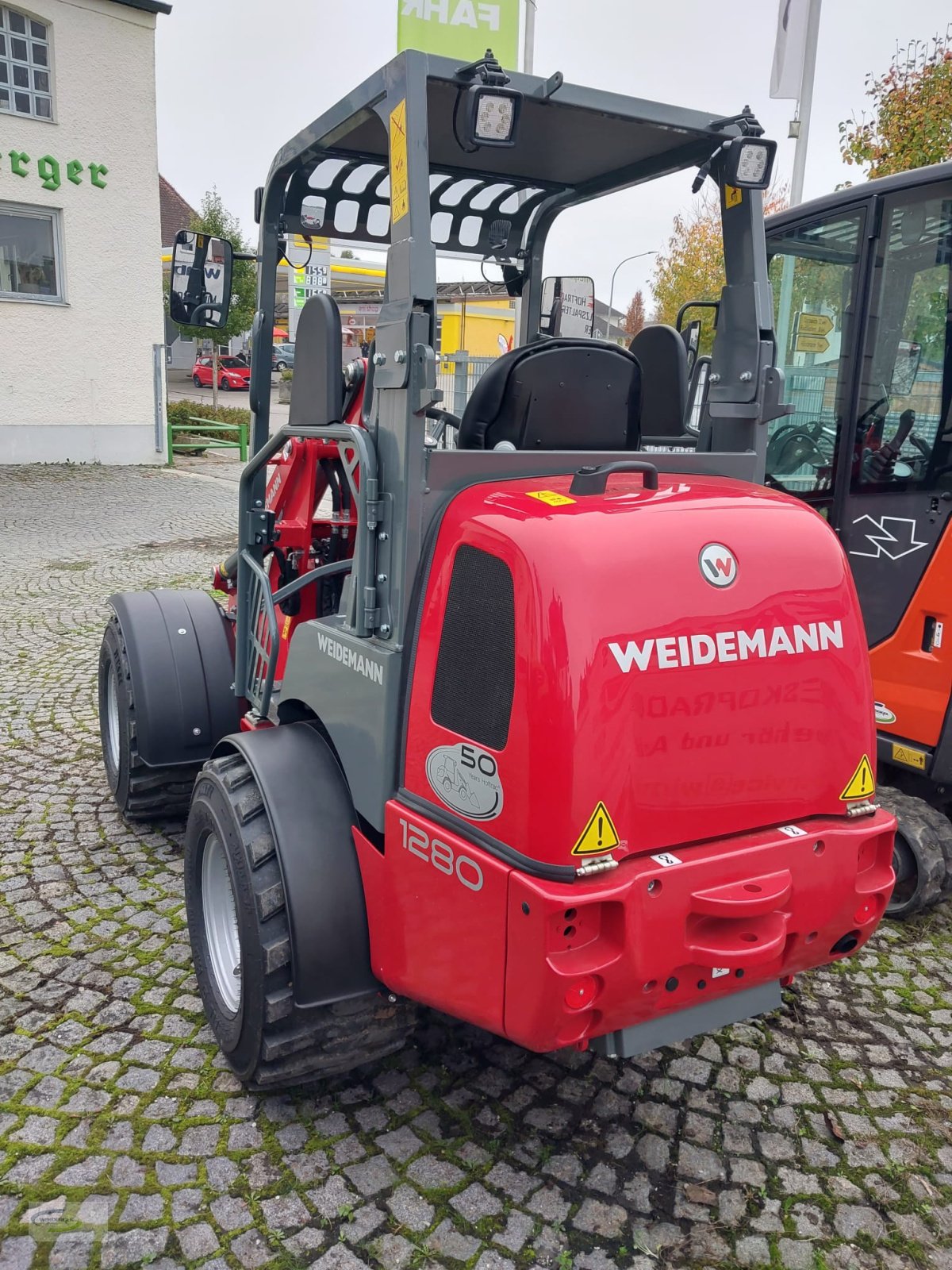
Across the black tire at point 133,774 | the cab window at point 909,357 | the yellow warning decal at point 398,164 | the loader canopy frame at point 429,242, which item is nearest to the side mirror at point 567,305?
A: the loader canopy frame at point 429,242

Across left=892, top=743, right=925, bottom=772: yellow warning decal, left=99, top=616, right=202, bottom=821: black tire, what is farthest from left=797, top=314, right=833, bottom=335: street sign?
left=99, top=616, right=202, bottom=821: black tire

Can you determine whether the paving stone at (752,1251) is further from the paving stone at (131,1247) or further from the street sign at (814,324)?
the street sign at (814,324)

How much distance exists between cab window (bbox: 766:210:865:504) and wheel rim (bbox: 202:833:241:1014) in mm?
2840

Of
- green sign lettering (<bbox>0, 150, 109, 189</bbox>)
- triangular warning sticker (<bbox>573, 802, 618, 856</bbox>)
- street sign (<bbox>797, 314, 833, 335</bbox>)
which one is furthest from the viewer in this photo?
green sign lettering (<bbox>0, 150, 109, 189</bbox>)

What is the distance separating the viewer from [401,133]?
2.50 m

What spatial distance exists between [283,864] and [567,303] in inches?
105

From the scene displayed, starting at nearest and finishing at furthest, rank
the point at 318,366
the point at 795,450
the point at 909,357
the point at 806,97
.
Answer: the point at 318,366
the point at 909,357
the point at 795,450
the point at 806,97

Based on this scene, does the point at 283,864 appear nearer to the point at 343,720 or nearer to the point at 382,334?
the point at 343,720

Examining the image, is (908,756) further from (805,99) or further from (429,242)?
(805,99)

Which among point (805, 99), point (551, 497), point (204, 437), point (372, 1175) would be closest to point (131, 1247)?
point (372, 1175)

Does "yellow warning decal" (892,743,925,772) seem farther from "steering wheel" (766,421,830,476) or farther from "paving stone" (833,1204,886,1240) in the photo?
"paving stone" (833,1204,886,1240)

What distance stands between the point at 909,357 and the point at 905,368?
4 cm

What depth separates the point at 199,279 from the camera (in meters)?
3.43

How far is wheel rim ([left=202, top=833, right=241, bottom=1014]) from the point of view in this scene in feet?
9.77
